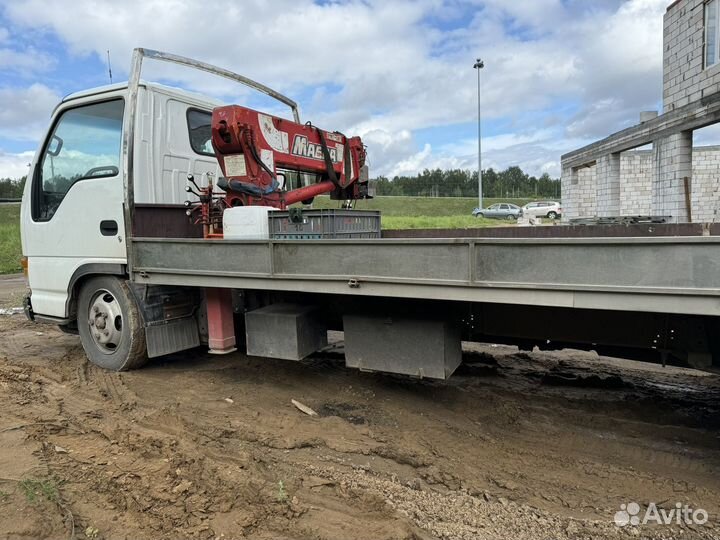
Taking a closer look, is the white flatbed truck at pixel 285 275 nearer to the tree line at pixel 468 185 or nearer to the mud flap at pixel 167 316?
the mud flap at pixel 167 316

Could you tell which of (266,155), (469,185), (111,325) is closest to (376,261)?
(266,155)

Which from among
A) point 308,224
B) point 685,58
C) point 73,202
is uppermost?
point 685,58

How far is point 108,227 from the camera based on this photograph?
4.52 meters

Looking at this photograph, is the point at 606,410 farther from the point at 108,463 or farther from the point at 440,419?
the point at 108,463

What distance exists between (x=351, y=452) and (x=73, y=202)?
352cm

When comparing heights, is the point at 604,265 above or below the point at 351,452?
above

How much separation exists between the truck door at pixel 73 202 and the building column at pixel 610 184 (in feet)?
46.2

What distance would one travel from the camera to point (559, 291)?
8.34 ft

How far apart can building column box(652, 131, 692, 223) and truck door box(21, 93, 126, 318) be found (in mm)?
10823

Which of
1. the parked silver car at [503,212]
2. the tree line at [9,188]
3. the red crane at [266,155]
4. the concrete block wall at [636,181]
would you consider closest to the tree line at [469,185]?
the parked silver car at [503,212]

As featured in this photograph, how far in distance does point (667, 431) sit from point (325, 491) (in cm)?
243

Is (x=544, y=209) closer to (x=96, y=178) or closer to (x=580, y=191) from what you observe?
(x=580, y=191)

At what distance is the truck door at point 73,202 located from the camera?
4.55 metres

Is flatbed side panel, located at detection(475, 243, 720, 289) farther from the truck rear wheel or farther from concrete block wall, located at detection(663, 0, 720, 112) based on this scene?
concrete block wall, located at detection(663, 0, 720, 112)
